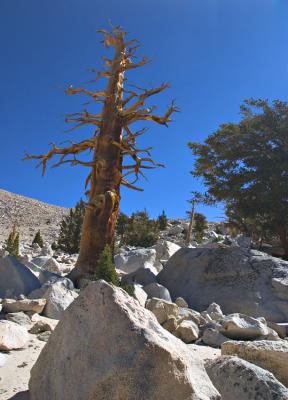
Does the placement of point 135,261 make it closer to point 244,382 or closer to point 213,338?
point 213,338

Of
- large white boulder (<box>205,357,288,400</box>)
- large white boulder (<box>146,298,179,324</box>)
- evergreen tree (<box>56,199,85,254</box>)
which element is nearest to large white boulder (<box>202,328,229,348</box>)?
large white boulder (<box>146,298,179,324</box>)

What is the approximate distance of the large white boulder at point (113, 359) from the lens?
232cm

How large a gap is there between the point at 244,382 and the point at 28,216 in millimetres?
58777

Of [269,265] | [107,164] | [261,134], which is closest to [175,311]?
[269,265]

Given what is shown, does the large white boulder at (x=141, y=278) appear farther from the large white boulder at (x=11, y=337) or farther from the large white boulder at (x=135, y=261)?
the large white boulder at (x=11, y=337)

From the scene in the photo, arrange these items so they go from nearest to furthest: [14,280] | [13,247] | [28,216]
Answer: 1. [14,280]
2. [13,247]
3. [28,216]

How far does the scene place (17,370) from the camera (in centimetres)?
348

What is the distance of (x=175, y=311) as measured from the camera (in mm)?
5828

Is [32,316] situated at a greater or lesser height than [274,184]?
lesser

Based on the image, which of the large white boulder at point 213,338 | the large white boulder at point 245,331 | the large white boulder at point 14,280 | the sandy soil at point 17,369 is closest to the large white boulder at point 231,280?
the large white boulder at point 245,331

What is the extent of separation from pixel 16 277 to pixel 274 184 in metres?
9.16

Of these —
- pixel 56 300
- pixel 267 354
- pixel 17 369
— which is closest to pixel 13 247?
pixel 56 300

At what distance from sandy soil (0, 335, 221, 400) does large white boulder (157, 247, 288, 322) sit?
4797mm

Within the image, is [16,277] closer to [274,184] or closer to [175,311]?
[175,311]
